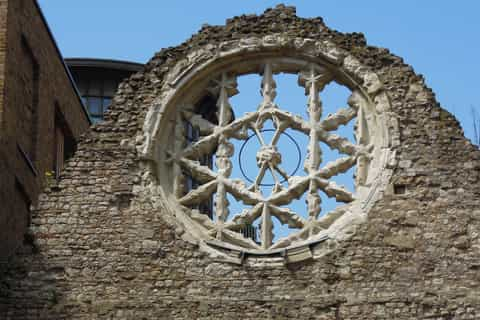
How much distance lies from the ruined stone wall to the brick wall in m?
1.23

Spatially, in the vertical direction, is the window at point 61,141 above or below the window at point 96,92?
below

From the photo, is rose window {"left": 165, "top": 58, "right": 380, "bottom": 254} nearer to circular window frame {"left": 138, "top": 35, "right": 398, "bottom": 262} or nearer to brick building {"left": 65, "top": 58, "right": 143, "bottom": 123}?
circular window frame {"left": 138, "top": 35, "right": 398, "bottom": 262}

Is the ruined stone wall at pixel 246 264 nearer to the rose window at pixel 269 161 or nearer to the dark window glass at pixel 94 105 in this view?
the rose window at pixel 269 161

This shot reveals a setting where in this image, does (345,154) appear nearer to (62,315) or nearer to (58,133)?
(62,315)

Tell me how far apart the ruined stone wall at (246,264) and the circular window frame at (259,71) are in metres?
0.13

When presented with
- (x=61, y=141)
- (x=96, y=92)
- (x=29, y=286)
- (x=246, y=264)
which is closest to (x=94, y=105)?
(x=96, y=92)

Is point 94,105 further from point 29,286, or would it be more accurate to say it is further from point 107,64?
point 29,286

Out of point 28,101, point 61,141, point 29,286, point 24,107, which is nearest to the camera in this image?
point 29,286

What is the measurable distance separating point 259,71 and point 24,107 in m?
3.54

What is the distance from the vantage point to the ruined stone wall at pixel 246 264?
22766 millimetres

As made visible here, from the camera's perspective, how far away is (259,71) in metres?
24.7

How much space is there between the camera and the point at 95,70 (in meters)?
37.5

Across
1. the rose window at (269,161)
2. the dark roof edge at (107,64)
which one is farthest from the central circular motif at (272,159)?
the dark roof edge at (107,64)

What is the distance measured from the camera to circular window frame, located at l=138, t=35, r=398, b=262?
76.3 feet
